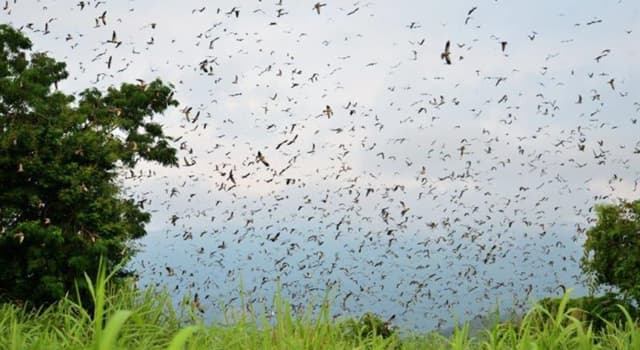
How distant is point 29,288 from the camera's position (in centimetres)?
1936

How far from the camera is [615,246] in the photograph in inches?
870

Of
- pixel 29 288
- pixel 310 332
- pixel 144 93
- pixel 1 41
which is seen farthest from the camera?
pixel 144 93

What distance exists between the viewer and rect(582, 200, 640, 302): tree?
841 inches

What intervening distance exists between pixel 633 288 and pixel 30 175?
18210mm

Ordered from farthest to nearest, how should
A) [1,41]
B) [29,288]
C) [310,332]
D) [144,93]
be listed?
1. [144,93]
2. [1,41]
3. [29,288]
4. [310,332]

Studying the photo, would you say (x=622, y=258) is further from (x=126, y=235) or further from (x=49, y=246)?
(x=49, y=246)

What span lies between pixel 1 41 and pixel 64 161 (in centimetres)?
1103

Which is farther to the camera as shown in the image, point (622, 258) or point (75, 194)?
point (622, 258)

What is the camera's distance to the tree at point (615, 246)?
2136 centimetres

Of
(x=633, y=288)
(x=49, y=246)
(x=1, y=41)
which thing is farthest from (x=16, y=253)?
(x=633, y=288)

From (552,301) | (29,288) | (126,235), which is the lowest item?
(552,301)

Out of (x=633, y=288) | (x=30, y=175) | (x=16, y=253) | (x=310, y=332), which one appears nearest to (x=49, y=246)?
(x=16, y=253)

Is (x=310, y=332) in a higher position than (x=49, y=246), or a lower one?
lower

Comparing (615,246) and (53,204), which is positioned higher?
(53,204)
